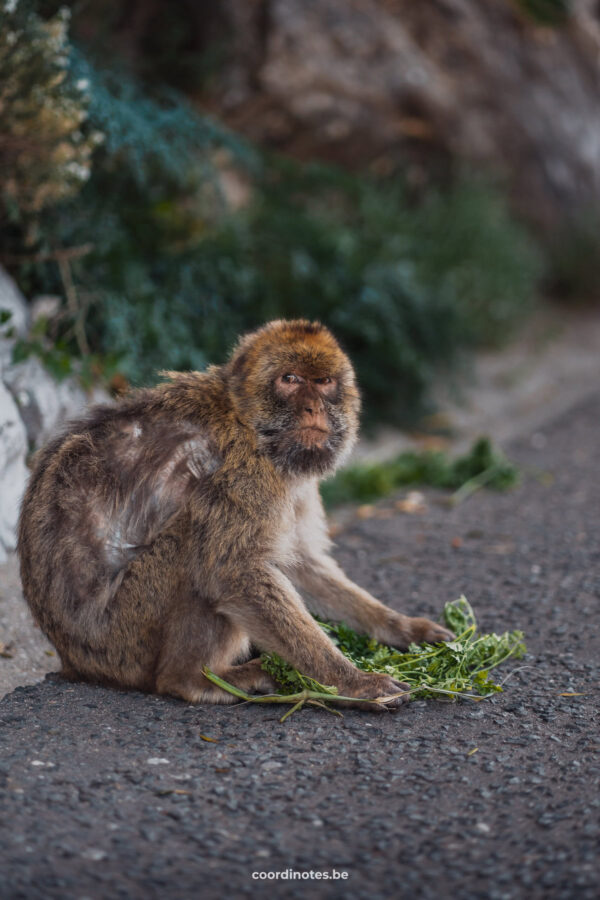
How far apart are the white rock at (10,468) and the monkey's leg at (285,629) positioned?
64.9 inches

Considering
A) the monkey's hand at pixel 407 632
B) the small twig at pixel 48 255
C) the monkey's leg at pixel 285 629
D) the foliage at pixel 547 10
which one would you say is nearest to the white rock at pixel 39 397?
the small twig at pixel 48 255

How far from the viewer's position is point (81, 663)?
348 cm

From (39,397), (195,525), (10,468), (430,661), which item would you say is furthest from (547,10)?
(195,525)

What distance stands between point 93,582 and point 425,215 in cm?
743

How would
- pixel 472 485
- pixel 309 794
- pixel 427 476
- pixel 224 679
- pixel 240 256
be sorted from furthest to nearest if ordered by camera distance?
1. pixel 240 256
2. pixel 427 476
3. pixel 472 485
4. pixel 224 679
5. pixel 309 794

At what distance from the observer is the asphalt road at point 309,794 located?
238 centimetres

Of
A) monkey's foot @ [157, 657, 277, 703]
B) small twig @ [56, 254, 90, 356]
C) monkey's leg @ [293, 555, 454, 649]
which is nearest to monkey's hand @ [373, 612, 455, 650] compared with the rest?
monkey's leg @ [293, 555, 454, 649]

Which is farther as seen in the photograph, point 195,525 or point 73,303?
point 73,303

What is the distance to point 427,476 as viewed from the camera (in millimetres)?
6902

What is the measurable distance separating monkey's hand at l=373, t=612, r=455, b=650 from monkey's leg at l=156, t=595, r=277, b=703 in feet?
2.02

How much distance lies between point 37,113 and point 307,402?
296 centimetres

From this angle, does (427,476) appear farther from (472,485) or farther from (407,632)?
(407,632)

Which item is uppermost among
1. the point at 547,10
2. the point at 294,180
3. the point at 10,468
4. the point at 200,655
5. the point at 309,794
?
the point at 547,10

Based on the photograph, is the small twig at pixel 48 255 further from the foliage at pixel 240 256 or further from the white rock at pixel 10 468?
the white rock at pixel 10 468
